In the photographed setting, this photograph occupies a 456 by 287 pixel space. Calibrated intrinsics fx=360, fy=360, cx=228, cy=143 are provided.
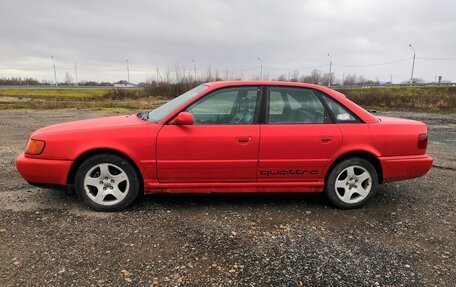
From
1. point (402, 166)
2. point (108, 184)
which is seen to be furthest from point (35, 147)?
point (402, 166)

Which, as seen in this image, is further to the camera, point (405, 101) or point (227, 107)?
point (405, 101)

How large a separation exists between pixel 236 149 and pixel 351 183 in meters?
1.53

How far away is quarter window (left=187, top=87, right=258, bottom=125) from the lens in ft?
14.0

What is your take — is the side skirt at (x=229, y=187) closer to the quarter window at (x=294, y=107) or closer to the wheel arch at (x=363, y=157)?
the wheel arch at (x=363, y=157)

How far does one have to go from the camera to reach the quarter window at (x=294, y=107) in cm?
438

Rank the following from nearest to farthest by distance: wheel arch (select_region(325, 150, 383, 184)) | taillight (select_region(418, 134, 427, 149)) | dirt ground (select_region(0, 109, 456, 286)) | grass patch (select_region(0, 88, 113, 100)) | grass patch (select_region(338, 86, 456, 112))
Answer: dirt ground (select_region(0, 109, 456, 286)) < wheel arch (select_region(325, 150, 383, 184)) < taillight (select_region(418, 134, 427, 149)) < grass patch (select_region(338, 86, 456, 112)) < grass patch (select_region(0, 88, 113, 100))

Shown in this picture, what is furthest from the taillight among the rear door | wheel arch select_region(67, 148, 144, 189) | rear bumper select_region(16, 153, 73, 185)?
rear bumper select_region(16, 153, 73, 185)

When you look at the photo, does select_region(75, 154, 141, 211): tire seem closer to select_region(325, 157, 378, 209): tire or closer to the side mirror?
the side mirror

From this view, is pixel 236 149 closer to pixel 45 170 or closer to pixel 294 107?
pixel 294 107

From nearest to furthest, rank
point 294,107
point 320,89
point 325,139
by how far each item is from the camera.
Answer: point 325,139 < point 294,107 < point 320,89

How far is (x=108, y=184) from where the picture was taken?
421 centimetres

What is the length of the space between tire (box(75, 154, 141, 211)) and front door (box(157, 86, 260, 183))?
0.36 meters

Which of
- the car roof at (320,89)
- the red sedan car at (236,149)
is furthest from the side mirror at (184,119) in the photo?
the car roof at (320,89)

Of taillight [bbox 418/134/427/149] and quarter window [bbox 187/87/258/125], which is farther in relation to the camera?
taillight [bbox 418/134/427/149]
